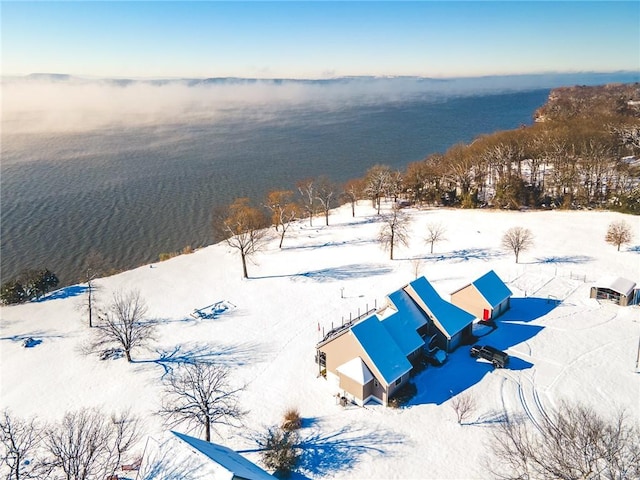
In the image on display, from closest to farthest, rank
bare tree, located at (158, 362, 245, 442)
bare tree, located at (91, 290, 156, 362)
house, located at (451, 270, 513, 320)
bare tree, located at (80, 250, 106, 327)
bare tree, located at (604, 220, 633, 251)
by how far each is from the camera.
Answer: bare tree, located at (158, 362, 245, 442) < bare tree, located at (91, 290, 156, 362) < house, located at (451, 270, 513, 320) < bare tree, located at (80, 250, 106, 327) < bare tree, located at (604, 220, 633, 251)

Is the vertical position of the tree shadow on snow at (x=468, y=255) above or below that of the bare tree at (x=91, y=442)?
above

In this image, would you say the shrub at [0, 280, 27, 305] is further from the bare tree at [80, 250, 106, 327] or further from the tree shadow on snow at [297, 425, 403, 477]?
the tree shadow on snow at [297, 425, 403, 477]

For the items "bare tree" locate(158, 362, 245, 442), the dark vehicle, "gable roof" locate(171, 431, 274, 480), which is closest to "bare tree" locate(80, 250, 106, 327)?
"bare tree" locate(158, 362, 245, 442)

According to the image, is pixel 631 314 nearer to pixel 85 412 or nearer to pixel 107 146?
pixel 85 412

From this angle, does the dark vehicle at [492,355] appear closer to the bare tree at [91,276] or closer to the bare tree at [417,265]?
the bare tree at [417,265]

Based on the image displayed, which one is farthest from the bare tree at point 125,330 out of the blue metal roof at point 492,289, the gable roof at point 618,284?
the gable roof at point 618,284

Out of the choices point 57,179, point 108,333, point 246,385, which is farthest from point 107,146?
point 246,385
